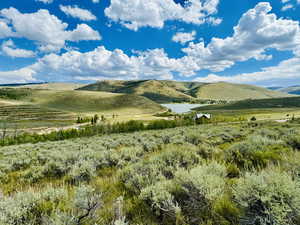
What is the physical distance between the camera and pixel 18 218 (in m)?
2.26

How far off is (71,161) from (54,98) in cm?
18644

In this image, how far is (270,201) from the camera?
2.05 metres

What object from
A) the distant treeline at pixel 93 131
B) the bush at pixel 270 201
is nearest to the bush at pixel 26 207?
the bush at pixel 270 201

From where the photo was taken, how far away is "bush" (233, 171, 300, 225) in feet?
6.27

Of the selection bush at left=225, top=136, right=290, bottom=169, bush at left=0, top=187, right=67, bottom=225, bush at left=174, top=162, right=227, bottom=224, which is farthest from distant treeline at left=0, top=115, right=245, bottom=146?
bush at left=174, top=162, right=227, bottom=224

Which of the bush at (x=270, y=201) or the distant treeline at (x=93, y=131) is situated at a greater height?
the bush at (x=270, y=201)

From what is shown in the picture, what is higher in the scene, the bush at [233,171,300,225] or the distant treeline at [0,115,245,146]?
the bush at [233,171,300,225]

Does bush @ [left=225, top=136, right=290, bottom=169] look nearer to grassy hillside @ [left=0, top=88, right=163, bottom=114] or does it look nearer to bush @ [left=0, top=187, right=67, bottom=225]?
bush @ [left=0, top=187, right=67, bottom=225]

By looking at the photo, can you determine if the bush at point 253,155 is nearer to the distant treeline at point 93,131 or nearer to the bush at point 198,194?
the bush at point 198,194

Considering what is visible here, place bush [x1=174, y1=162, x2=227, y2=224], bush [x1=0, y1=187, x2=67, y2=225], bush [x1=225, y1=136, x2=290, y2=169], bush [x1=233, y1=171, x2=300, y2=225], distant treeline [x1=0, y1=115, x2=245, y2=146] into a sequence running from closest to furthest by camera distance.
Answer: bush [x1=233, y1=171, x2=300, y2=225]
bush [x1=0, y1=187, x2=67, y2=225]
bush [x1=174, y1=162, x2=227, y2=224]
bush [x1=225, y1=136, x2=290, y2=169]
distant treeline [x1=0, y1=115, x2=245, y2=146]

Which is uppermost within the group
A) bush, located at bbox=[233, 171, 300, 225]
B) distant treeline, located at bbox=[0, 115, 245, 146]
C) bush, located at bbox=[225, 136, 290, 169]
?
bush, located at bbox=[233, 171, 300, 225]

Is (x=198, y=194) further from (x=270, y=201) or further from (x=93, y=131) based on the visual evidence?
(x=93, y=131)

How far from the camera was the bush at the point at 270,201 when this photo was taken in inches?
75.2

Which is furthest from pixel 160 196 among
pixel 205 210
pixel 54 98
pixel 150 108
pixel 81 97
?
pixel 54 98
